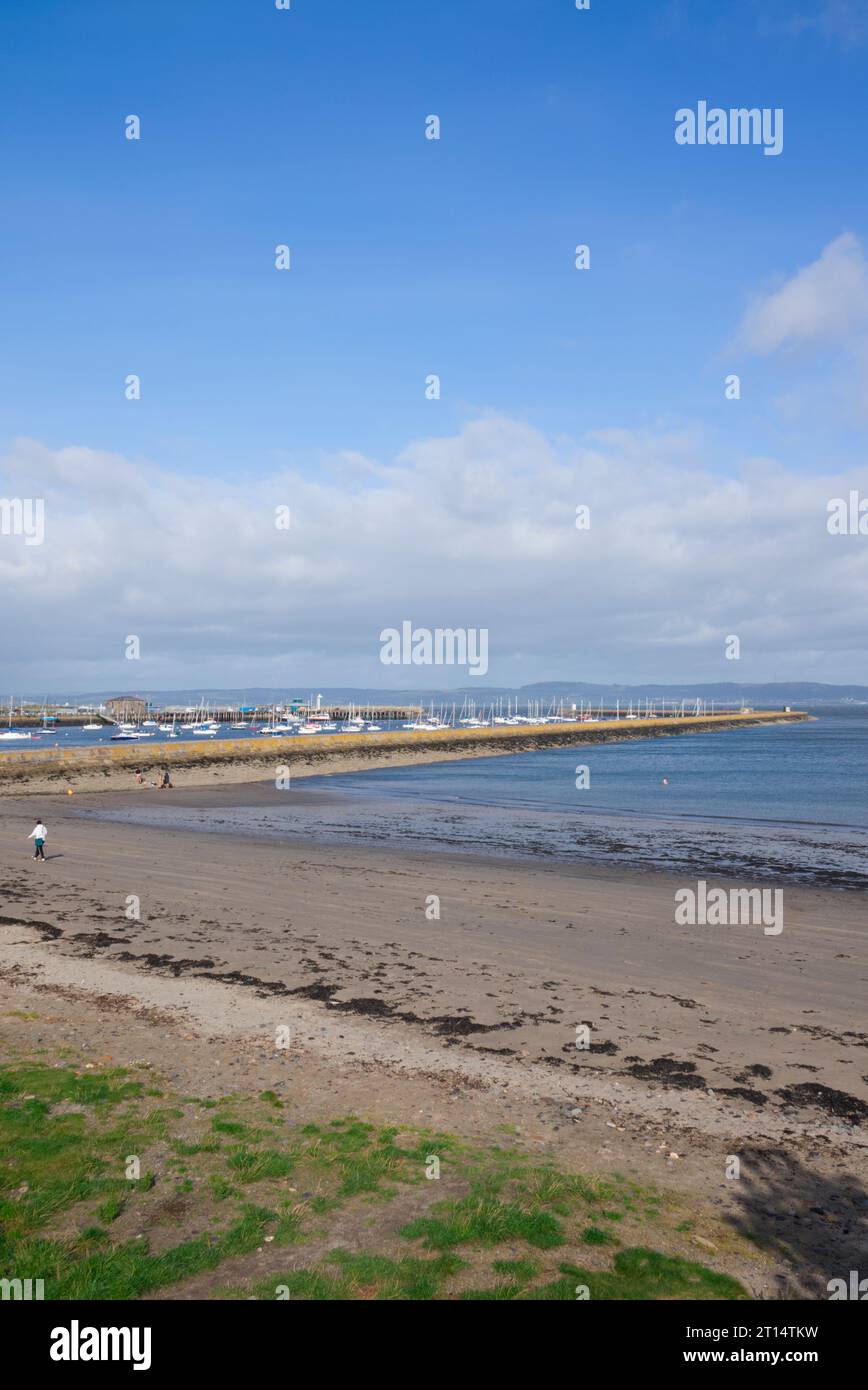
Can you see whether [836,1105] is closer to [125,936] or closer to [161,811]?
[125,936]

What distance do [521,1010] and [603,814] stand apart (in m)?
33.8

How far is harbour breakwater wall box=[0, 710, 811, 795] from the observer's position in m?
63.6

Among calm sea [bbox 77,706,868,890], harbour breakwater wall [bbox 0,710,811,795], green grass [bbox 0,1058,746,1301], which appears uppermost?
green grass [bbox 0,1058,746,1301]

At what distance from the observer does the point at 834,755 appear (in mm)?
98688

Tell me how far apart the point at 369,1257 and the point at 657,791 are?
56.3 meters

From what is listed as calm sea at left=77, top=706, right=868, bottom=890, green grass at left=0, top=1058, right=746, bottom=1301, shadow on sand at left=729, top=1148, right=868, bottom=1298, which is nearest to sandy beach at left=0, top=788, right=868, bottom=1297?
shadow on sand at left=729, top=1148, right=868, bottom=1298

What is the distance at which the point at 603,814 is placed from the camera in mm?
47781

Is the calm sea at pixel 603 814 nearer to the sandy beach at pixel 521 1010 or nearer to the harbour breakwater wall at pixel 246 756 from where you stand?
the harbour breakwater wall at pixel 246 756

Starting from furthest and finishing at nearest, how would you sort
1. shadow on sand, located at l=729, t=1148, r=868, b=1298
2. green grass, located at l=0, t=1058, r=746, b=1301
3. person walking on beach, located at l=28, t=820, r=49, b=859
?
person walking on beach, located at l=28, t=820, r=49, b=859 < shadow on sand, located at l=729, t=1148, r=868, b=1298 < green grass, located at l=0, t=1058, r=746, b=1301

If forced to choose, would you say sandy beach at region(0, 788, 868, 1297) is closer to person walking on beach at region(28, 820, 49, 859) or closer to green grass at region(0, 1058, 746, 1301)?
green grass at region(0, 1058, 746, 1301)

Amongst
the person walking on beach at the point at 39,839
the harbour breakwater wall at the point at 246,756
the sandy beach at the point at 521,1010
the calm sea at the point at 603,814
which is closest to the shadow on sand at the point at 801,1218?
the sandy beach at the point at 521,1010

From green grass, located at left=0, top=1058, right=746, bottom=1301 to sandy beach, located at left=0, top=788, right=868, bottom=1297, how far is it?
0.98m

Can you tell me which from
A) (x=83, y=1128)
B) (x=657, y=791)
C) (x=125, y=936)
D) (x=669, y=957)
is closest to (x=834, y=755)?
(x=657, y=791)

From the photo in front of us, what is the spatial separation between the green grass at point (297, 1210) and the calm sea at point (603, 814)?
76.8 feet
